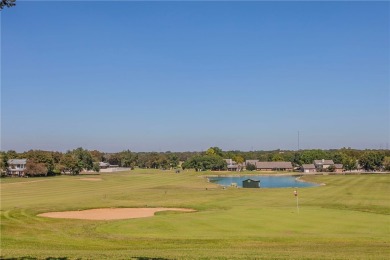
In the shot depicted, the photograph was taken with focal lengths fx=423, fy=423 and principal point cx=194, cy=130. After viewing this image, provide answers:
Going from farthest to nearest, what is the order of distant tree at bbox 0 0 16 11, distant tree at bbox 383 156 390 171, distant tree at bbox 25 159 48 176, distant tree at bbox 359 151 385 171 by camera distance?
distant tree at bbox 359 151 385 171, distant tree at bbox 383 156 390 171, distant tree at bbox 25 159 48 176, distant tree at bbox 0 0 16 11

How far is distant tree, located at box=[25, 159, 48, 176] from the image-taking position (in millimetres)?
137250

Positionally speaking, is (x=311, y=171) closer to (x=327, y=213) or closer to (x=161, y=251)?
(x=327, y=213)

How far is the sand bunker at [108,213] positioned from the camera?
145ft

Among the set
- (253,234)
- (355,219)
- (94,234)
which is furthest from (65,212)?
(355,219)

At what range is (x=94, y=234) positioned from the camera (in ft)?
100

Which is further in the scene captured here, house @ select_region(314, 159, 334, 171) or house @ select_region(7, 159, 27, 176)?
house @ select_region(314, 159, 334, 171)

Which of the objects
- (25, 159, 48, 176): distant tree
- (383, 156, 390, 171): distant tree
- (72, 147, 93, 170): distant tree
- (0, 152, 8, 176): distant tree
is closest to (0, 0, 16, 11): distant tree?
A: (25, 159, 48, 176): distant tree

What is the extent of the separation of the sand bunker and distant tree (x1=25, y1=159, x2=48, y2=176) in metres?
95.1

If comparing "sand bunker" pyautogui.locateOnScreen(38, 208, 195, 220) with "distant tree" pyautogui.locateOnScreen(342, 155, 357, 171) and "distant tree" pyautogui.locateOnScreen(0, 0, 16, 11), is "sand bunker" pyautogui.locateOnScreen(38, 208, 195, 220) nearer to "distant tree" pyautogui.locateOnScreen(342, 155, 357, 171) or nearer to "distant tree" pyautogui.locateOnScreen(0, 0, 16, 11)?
"distant tree" pyautogui.locateOnScreen(0, 0, 16, 11)

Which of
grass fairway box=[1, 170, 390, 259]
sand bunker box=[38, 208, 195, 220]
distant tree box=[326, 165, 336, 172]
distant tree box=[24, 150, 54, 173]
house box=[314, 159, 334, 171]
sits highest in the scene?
distant tree box=[24, 150, 54, 173]

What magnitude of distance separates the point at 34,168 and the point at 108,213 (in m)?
99.1

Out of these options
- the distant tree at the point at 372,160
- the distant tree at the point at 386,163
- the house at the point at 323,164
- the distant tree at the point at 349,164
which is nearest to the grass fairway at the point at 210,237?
the distant tree at the point at 386,163

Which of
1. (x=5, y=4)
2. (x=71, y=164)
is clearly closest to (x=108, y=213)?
(x=5, y=4)

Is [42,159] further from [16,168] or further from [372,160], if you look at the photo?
[372,160]
